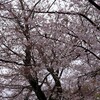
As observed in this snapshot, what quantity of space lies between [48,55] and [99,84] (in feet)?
7.21

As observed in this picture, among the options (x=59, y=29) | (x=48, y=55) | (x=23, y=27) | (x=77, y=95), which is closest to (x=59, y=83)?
(x=77, y=95)

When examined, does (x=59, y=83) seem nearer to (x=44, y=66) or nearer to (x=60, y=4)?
(x=44, y=66)

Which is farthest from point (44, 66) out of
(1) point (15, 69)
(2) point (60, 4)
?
(2) point (60, 4)

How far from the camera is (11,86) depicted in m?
8.60

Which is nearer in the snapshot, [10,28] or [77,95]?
[10,28]

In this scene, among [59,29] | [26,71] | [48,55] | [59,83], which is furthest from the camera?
[59,83]

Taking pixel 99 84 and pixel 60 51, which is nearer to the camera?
pixel 99 84

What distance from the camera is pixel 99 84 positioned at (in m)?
5.93

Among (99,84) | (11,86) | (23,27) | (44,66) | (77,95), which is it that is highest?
(23,27)

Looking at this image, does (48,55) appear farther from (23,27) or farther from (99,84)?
(99,84)

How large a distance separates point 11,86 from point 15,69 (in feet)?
4.51

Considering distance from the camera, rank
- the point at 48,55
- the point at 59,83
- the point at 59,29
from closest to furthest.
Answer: the point at 59,29
the point at 48,55
the point at 59,83

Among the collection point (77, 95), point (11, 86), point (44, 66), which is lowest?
point (77, 95)

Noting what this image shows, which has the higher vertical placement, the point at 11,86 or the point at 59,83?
the point at 11,86
